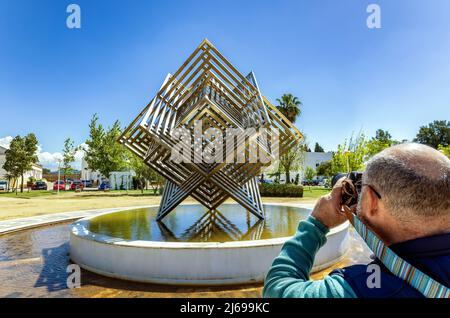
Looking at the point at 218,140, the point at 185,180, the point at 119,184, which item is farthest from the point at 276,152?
the point at 119,184

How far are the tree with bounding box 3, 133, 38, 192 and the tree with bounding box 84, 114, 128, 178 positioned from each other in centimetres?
868

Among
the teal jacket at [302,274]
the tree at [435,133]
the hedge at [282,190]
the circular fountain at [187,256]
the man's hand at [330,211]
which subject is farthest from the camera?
the tree at [435,133]

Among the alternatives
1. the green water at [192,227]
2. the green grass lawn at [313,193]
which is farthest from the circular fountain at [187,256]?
the green grass lawn at [313,193]

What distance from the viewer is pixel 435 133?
76500 mm

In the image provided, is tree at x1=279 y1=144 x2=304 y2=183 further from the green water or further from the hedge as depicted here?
the green water

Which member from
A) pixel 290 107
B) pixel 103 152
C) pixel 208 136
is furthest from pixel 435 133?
pixel 208 136

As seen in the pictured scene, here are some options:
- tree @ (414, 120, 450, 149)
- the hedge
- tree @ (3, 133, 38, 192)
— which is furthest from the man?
tree @ (414, 120, 450, 149)

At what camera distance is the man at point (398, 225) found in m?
1.20

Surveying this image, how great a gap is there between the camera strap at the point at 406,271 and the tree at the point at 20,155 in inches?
2111

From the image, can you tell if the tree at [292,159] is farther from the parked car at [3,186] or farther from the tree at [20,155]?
the parked car at [3,186]

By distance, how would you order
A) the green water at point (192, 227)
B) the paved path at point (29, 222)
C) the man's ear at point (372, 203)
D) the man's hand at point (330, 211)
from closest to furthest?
the man's ear at point (372, 203)
the man's hand at point (330, 211)
the green water at point (192, 227)
the paved path at point (29, 222)

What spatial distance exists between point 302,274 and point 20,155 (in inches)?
2136
